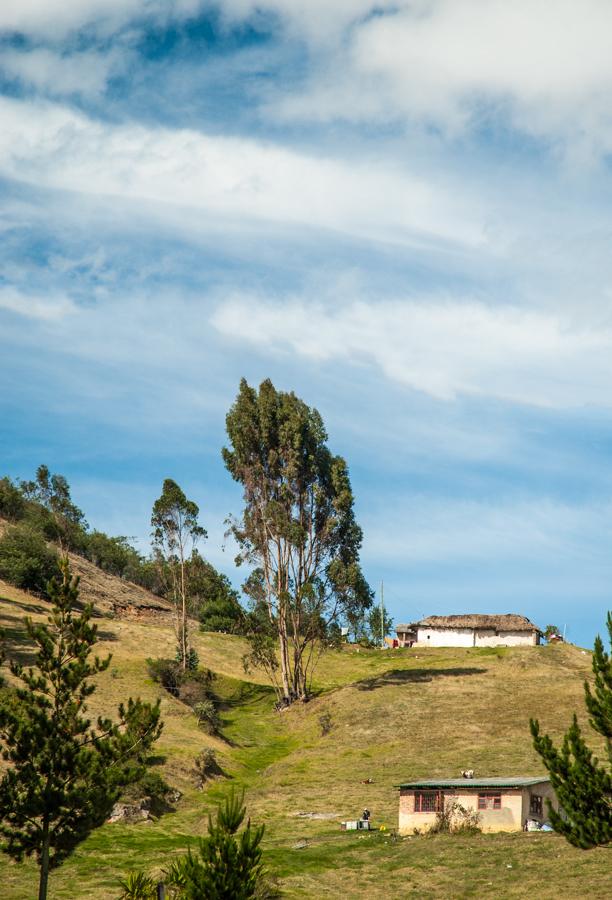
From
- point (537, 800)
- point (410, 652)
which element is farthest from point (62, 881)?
point (410, 652)

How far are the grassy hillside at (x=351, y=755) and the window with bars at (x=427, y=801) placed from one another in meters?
2.05

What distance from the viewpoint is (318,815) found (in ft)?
192

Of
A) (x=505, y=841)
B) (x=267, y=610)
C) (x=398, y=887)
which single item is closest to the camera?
(x=398, y=887)

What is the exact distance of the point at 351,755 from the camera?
247 feet

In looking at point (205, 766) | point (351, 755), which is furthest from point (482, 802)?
point (351, 755)

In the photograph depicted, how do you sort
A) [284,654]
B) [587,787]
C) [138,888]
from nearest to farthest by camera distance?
[587,787] → [138,888] → [284,654]

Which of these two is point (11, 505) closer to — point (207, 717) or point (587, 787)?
point (207, 717)

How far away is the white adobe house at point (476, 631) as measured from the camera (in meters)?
119

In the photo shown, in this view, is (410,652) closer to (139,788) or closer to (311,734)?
(311,734)

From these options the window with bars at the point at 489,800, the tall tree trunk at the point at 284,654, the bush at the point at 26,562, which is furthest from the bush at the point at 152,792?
the bush at the point at 26,562

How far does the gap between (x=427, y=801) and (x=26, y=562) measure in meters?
66.4

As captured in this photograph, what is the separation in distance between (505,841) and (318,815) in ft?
40.7

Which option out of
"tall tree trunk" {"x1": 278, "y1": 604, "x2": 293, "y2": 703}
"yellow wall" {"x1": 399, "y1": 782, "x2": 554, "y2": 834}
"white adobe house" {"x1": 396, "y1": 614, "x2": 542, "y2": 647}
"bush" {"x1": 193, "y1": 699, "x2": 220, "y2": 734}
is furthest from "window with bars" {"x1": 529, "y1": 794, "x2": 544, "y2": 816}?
"white adobe house" {"x1": 396, "y1": 614, "x2": 542, "y2": 647}

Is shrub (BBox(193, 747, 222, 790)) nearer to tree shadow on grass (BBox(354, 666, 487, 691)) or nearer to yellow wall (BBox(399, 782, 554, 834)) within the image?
yellow wall (BBox(399, 782, 554, 834))
